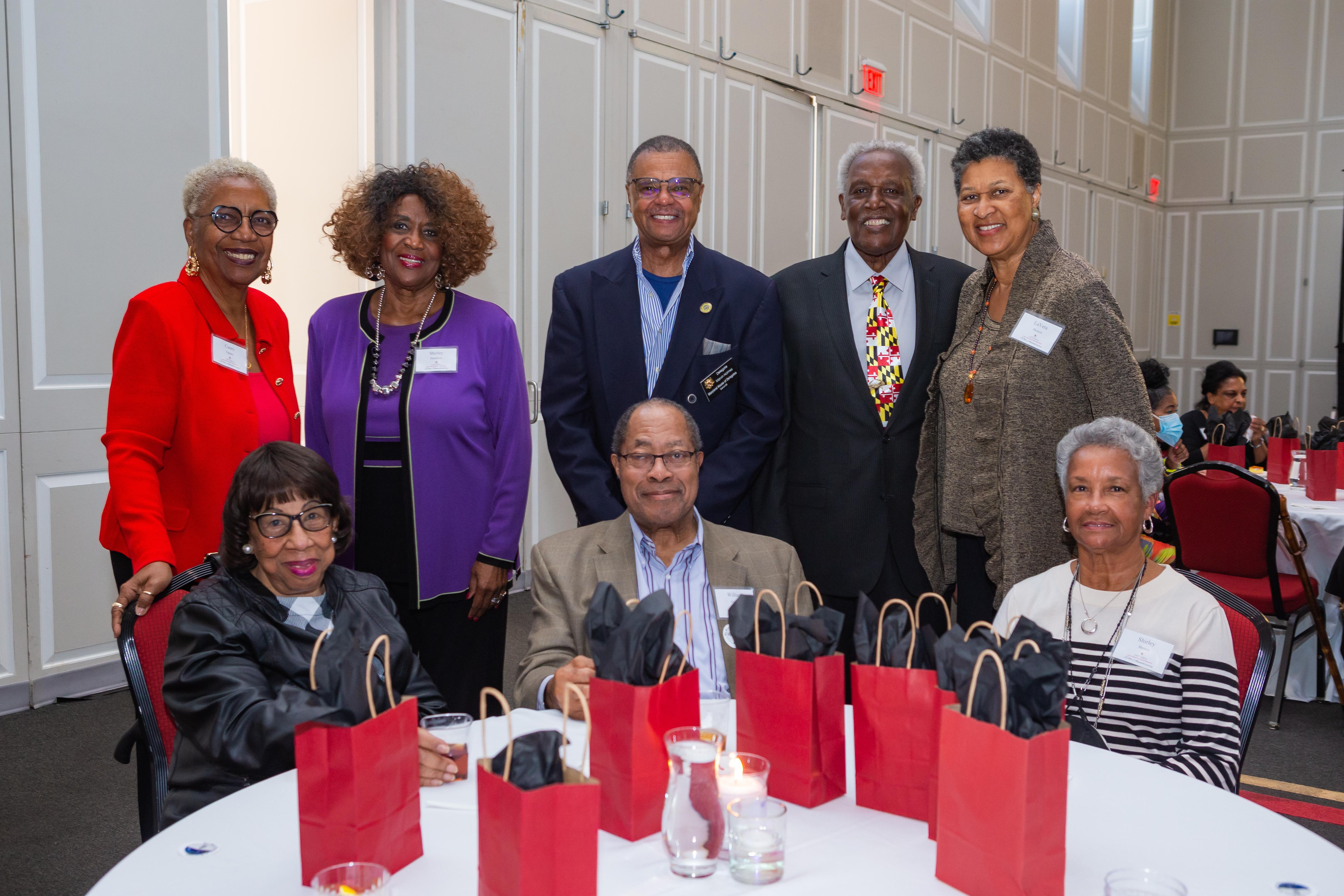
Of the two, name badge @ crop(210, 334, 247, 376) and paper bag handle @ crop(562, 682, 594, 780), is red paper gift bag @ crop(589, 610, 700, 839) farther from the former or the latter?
name badge @ crop(210, 334, 247, 376)

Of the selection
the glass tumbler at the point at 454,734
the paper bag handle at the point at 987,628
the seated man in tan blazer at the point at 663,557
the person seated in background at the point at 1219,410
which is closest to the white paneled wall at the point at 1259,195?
the person seated in background at the point at 1219,410

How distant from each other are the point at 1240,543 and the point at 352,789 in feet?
13.4

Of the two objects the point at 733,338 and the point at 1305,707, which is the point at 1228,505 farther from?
the point at 733,338

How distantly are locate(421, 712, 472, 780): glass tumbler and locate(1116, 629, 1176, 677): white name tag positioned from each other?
3.92 ft

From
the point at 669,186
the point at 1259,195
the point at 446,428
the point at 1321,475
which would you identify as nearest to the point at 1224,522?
the point at 1321,475

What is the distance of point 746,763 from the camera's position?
1.31 meters

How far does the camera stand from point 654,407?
226cm

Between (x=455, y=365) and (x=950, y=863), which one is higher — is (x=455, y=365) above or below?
above

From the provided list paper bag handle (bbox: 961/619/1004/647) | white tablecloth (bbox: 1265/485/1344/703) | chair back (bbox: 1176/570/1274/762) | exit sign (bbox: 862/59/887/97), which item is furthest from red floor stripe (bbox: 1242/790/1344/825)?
exit sign (bbox: 862/59/887/97)

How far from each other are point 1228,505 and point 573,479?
9.39 ft

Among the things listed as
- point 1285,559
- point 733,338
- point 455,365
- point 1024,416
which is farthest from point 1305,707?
point 455,365

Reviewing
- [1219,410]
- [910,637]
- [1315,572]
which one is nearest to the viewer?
[910,637]

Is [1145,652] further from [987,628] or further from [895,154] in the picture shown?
[895,154]

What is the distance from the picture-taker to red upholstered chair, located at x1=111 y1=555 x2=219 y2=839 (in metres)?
1.87
